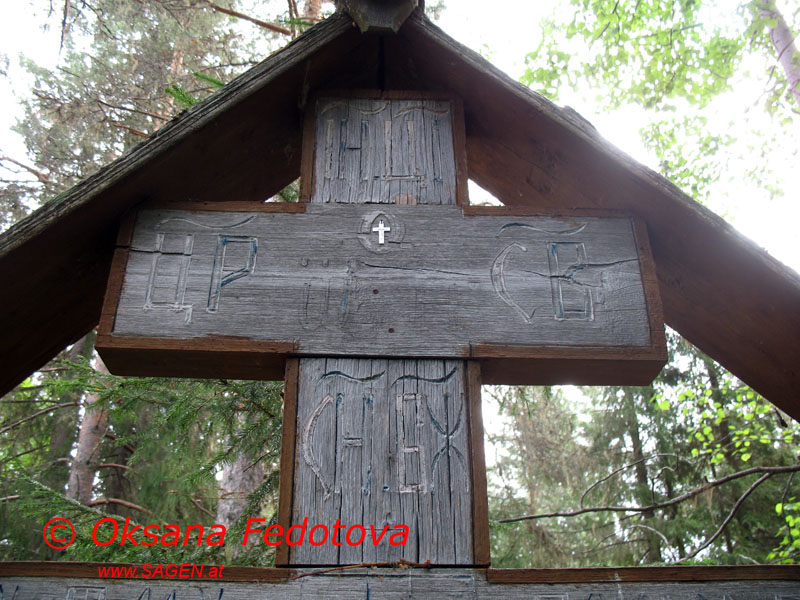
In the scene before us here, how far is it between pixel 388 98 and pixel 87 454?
8687mm

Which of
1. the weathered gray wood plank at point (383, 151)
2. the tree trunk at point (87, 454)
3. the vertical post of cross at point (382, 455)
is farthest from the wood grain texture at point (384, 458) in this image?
the tree trunk at point (87, 454)

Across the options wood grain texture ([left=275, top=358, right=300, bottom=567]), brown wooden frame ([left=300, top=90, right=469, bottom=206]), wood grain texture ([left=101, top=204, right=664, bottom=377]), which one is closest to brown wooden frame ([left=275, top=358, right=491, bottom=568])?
wood grain texture ([left=275, top=358, right=300, bottom=567])

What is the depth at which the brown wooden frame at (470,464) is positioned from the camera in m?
2.15

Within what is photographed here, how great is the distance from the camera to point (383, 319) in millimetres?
2533

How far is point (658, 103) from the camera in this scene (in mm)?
8891

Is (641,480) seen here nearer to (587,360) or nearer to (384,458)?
→ (587,360)

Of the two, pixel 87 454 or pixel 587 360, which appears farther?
pixel 87 454

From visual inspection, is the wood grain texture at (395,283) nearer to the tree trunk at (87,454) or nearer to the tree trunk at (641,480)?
the tree trunk at (87,454)

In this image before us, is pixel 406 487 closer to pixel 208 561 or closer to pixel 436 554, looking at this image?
pixel 436 554

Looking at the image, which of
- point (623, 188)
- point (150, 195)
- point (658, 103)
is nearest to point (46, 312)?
point (150, 195)

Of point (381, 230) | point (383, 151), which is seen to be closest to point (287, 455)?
point (381, 230)

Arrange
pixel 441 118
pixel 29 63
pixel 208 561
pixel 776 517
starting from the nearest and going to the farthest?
pixel 441 118 → pixel 208 561 → pixel 776 517 → pixel 29 63

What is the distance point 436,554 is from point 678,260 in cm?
173

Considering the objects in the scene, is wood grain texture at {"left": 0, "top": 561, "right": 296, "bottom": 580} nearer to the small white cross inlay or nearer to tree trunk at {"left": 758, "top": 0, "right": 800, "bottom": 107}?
the small white cross inlay
